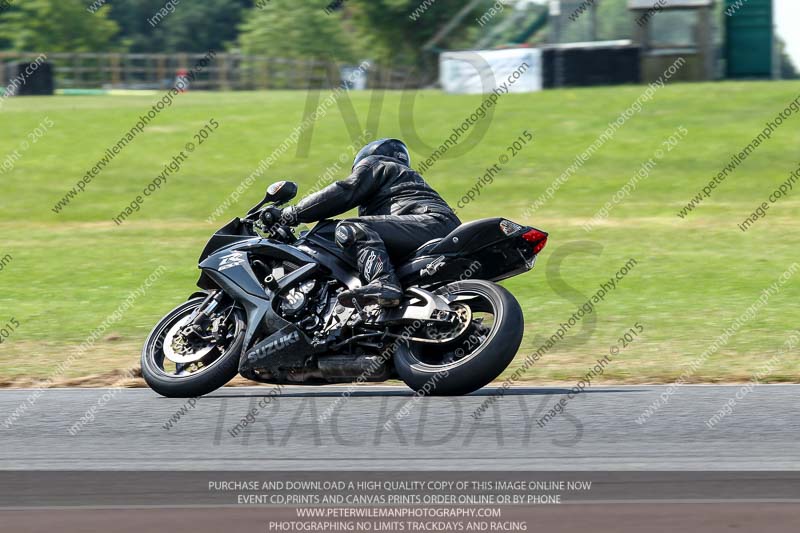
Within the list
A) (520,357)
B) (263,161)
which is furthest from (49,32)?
(520,357)

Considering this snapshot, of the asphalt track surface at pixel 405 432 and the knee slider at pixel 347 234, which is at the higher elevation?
the knee slider at pixel 347 234

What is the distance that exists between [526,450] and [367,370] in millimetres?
1790

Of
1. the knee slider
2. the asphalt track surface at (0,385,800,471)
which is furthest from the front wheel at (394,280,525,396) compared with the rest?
the knee slider

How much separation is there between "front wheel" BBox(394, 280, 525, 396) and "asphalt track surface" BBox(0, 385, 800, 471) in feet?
0.44

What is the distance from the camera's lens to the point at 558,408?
7.23 m

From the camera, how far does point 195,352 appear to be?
26.5ft

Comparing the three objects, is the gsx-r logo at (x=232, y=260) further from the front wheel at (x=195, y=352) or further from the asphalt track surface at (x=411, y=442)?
the asphalt track surface at (x=411, y=442)

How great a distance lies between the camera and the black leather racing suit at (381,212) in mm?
7840

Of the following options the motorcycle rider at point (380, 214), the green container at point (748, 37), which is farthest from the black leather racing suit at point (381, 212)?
the green container at point (748, 37)

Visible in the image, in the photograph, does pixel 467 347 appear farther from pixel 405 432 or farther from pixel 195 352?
pixel 195 352

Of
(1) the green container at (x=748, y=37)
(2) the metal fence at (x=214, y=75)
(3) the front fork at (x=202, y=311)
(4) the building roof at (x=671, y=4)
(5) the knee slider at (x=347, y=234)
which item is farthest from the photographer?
(2) the metal fence at (x=214, y=75)

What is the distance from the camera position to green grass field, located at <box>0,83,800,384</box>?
10891 mm

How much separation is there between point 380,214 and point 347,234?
0.51m

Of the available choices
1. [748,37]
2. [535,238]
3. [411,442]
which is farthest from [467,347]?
[748,37]
